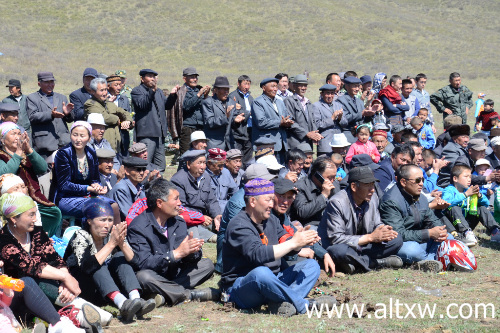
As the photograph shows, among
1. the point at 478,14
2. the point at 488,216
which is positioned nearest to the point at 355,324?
the point at 488,216

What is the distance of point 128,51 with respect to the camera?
55062 mm

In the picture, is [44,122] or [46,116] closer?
[46,116]

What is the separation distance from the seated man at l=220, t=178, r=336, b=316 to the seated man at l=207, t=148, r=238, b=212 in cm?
310

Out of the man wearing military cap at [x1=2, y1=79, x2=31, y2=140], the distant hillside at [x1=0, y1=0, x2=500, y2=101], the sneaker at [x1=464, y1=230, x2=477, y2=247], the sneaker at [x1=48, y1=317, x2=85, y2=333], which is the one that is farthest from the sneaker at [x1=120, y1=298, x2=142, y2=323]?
the distant hillside at [x1=0, y1=0, x2=500, y2=101]

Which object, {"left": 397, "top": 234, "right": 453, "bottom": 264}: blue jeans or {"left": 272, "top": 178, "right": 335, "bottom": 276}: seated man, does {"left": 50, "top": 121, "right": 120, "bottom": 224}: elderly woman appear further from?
{"left": 397, "top": 234, "right": 453, "bottom": 264}: blue jeans

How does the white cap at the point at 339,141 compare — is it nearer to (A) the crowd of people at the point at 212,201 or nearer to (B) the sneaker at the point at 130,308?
(A) the crowd of people at the point at 212,201

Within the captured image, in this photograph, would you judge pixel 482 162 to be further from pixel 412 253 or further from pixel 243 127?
pixel 243 127

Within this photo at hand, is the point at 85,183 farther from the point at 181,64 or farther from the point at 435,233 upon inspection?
the point at 181,64

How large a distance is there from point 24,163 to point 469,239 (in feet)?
21.0

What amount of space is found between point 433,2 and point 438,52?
40180 millimetres

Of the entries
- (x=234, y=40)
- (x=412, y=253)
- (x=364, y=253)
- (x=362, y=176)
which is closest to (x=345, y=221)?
(x=364, y=253)

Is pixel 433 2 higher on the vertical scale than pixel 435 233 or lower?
higher

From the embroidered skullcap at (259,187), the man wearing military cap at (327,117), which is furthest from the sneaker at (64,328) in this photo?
the man wearing military cap at (327,117)

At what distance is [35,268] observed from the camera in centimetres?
581
